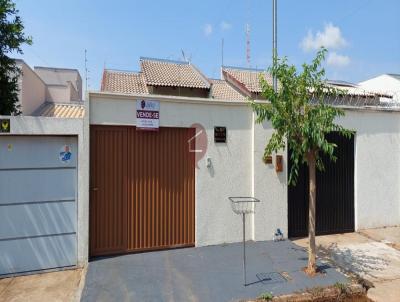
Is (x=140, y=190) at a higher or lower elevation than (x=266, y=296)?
higher

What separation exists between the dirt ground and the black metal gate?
14.7 ft

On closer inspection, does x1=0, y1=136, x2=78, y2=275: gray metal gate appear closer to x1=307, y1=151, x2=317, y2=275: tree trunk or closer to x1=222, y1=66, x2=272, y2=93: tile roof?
x1=307, y1=151, x2=317, y2=275: tree trunk

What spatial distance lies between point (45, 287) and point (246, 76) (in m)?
15.0

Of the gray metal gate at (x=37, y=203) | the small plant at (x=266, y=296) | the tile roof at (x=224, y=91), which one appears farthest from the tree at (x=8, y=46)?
the tile roof at (x=224, y=91)

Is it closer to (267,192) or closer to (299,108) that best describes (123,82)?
(267,192)

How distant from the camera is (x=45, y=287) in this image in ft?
15.1

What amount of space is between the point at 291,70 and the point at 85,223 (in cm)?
432

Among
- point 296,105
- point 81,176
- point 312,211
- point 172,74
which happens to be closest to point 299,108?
point 296,105

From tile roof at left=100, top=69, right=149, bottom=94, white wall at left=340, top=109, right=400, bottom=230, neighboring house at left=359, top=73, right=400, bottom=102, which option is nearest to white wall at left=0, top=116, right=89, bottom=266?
white wall at left=340, top=109, right=400, bottom=230

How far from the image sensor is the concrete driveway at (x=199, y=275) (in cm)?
424

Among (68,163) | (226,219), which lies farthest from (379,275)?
(68,163)

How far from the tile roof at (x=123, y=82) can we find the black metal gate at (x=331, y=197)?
29.8 feet

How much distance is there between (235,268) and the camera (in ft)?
16.5

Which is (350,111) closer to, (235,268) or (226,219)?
(226,219)
